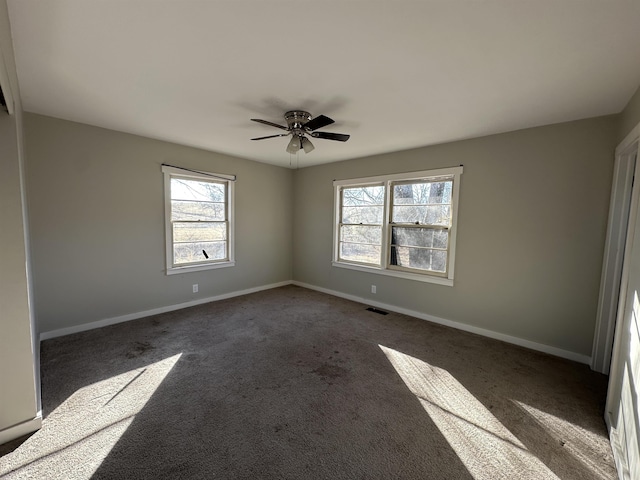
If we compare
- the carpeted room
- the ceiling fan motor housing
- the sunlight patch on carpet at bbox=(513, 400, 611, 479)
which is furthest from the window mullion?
the sunlight patch on carpet at bbox=(513, 400, 611, 479)

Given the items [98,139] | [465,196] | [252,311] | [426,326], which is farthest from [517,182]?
[98,139]

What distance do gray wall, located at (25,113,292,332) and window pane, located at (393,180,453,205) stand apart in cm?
286

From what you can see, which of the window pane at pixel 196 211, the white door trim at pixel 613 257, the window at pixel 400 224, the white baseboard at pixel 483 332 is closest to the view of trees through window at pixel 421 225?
the window at pixel 400 224

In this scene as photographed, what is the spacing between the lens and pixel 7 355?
171 centimetres

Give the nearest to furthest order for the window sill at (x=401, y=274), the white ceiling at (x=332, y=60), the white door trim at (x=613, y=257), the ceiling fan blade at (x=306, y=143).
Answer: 1. the white ceiling at (x=332, y=60)
2. the white door trim at (x=613, y=257)
3. the ceiling fan blade at (x=306, y=143)
4. the window sill at (x=401, y=274)

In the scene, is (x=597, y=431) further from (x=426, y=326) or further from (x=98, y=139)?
(x=98, y=139)

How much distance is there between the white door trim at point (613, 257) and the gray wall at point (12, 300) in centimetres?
463

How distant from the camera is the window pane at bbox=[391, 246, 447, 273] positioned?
387 centimetres

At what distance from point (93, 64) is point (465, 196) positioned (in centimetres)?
393

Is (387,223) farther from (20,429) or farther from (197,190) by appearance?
(20,429)

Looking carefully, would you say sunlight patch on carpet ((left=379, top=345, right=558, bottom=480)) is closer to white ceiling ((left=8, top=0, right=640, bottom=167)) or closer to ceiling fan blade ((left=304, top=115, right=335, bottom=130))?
ceiling fan blade ((left=304, top=115, right=335, bottom=130))

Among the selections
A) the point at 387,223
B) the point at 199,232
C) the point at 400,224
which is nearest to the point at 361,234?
the point at 387,223

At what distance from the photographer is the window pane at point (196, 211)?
410cm

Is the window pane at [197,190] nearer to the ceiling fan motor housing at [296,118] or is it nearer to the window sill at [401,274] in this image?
the ceiling fan motor housing at [296,118]
